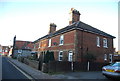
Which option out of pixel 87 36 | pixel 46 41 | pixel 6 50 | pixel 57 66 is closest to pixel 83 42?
pixel 87 36

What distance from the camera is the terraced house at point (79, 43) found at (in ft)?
55.6

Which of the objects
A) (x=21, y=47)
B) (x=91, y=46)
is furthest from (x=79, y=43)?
(x=21, y=47)

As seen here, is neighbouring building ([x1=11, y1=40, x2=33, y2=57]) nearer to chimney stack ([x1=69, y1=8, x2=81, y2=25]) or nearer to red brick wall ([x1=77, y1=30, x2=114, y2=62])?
chimney stack ([x1=69, y1=8, x2=81, y2=25])

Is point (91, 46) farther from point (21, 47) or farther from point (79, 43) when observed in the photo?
point (21, 47)

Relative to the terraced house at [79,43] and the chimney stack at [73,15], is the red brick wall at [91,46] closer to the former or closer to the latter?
the terraced house at [79,43]

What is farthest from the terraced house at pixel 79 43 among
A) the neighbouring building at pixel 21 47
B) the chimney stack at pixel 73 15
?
the neighbouring building at pixel 21 47

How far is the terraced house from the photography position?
16938 millimetres

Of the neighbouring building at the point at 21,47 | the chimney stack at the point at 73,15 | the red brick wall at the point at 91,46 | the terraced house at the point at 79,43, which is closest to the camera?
the terraced house at the point at 79,43

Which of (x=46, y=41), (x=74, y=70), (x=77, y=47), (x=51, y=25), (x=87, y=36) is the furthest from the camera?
(x=51, y=25)

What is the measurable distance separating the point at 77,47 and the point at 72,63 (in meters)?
3.64

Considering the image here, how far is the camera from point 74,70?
45.3 feet

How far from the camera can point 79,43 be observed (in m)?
17.0

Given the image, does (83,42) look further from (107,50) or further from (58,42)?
(107,50)

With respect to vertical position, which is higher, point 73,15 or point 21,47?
point 73,15
